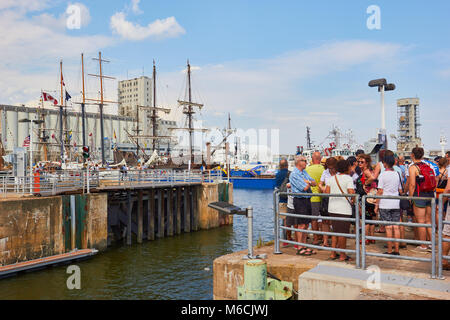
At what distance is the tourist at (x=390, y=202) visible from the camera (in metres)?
6.95

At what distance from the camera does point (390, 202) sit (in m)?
6.97

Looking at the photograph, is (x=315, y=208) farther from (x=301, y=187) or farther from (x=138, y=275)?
(x=138, y=275)

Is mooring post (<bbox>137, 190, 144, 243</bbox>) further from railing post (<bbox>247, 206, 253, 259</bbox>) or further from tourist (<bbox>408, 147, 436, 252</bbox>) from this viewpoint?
tourist (<bbox>408, 147, 436, 252</bbox>)

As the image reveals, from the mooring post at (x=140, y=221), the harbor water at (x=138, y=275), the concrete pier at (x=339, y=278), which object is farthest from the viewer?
the mooring post at (x=140, y=221)

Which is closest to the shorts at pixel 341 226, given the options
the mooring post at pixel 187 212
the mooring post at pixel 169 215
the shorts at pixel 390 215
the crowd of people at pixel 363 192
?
the crowd of people at pixel 363 192

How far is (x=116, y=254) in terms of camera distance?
763 inches

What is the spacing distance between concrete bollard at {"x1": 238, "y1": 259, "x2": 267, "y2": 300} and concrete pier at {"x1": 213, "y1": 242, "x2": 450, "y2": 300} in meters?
0.54

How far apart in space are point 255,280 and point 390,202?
9.99ft

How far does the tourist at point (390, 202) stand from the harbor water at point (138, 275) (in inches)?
299

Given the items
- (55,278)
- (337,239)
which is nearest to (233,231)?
(55,278)

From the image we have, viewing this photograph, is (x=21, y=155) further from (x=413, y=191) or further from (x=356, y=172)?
(x=413, y=191)

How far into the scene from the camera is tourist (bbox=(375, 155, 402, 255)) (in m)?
6.95

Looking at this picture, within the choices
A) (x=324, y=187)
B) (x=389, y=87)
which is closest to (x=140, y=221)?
(x=389, y=87)

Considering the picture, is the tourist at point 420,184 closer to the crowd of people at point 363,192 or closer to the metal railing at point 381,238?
the crowd of people at point 363,192
